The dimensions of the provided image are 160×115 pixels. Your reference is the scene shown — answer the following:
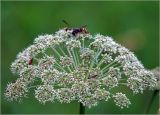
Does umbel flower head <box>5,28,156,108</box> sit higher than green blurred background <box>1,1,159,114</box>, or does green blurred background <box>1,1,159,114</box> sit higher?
green blurred background <box>1,1,159,114</box>

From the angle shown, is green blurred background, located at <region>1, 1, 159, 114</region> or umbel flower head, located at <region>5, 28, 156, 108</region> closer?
umbel flower head, located at <region>5, 28, 156, 108</region>

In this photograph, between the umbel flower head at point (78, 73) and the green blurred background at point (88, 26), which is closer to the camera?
the umbel flower head at point (78, 73)

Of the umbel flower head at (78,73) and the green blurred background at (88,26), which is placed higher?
the green blurred background at (88,26)

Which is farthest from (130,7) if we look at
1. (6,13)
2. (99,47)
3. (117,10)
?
(99,47)

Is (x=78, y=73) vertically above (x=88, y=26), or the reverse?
(x=88, y=26)

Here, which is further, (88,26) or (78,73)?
(88,26)
